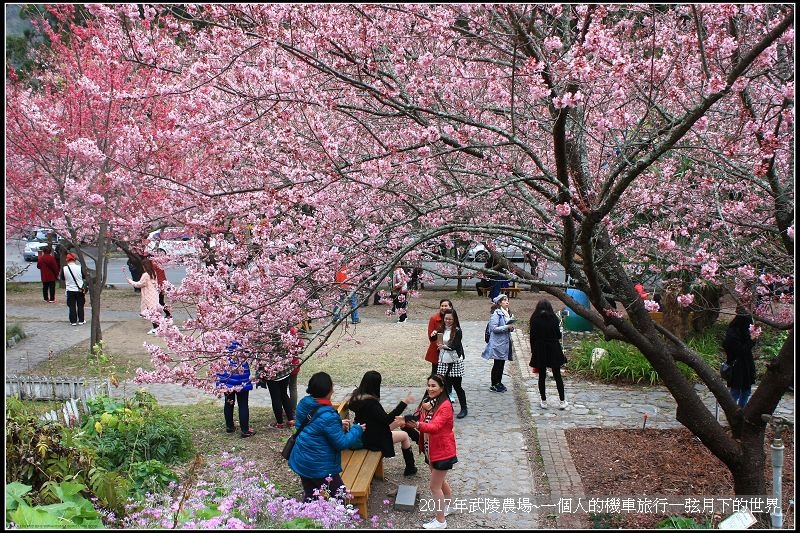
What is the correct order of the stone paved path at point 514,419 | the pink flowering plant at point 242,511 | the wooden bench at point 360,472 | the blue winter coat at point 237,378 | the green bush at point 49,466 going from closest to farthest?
the pink flowering plant at point 242,511
the green bush at point 49,466
the wooden bench at point 360,472
the stone paved path at point 514,419
the blue winter coat at point 237,378

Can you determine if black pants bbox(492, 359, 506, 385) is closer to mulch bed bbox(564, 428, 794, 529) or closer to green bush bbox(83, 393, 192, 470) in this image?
mulch bed bbox(564, 428, 794, 529)

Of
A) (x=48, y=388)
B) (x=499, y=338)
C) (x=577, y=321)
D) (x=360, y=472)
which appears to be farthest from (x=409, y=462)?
(x=577, y=321)

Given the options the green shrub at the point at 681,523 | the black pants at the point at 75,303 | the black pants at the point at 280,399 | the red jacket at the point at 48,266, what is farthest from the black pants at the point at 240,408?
the red jacket at the point at 48,266

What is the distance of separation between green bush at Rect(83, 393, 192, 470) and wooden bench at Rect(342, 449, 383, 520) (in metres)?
2.01

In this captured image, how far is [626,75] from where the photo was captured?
16.6 ft

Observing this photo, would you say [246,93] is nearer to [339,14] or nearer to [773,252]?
[339,14]

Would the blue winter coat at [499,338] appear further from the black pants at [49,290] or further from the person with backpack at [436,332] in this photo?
the black pants at [49,290]

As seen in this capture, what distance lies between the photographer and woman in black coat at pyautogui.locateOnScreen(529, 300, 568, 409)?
30.6ft

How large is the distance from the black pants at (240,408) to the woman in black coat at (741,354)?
6.05 metres

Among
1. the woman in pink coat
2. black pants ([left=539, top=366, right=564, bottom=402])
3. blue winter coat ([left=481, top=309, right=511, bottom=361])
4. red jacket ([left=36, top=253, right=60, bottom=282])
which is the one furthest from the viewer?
red jacket ([left=36, top=253, right=60, bottom=282])

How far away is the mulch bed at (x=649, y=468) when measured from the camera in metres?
6.30

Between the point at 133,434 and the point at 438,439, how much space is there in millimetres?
3409

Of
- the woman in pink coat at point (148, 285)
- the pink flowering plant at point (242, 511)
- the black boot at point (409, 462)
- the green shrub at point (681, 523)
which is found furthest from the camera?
the woman in pink coat at point (148, 285)

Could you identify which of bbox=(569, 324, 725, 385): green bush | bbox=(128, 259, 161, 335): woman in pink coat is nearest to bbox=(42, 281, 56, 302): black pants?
bbox=(128, 259, 161, 335): woman in pink coat
